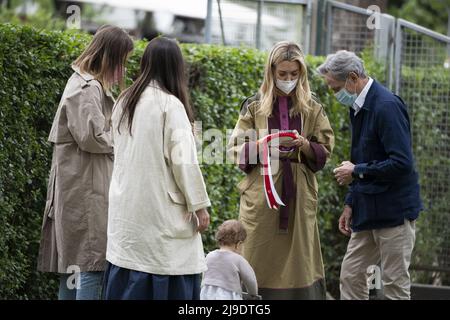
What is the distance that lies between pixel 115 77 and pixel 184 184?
3.76 ft

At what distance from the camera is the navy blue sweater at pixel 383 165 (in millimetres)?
6086

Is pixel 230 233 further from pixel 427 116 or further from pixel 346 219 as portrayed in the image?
pixel 427 116

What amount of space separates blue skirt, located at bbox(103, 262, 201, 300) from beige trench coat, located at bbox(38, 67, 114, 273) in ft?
1.84

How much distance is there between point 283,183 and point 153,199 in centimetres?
128

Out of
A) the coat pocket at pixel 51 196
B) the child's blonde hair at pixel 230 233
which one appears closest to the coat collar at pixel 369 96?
the child's blonde hair at pixel 230 233


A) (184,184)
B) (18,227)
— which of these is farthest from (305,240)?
(18,227)

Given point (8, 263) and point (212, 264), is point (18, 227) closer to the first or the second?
point (8, 263)

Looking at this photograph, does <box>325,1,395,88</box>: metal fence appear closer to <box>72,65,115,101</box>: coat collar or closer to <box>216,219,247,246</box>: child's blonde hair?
<box>216,219,247,246</box>: child's blonde hair

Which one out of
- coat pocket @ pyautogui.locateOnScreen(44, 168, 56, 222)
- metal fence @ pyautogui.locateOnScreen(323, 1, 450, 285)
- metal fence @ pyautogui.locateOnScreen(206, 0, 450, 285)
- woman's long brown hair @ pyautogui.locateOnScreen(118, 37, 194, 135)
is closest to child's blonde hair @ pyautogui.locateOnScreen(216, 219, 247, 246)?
woman's long brown hair @ pyautogui.locateOnScreen(118, 37, 194, 135)

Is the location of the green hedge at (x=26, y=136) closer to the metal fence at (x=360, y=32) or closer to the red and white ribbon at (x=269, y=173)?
the red and white ribbon at (x=269, y=173)

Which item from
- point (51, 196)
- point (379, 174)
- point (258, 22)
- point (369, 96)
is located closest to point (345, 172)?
point (379, 174)

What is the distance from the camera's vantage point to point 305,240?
6.33 metres

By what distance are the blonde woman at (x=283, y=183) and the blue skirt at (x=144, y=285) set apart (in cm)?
94

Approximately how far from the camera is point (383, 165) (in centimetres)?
609
